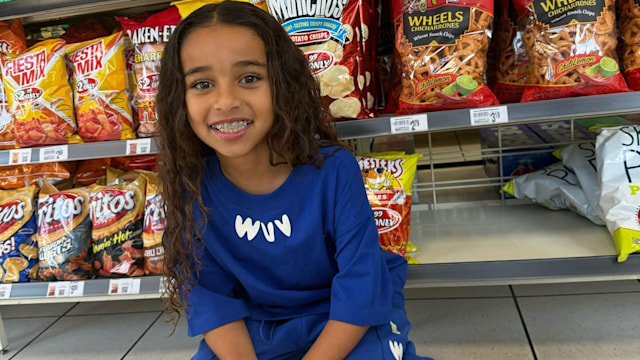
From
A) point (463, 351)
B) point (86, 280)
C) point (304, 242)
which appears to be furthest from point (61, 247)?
point (463, 351)

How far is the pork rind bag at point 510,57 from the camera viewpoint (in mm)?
1592

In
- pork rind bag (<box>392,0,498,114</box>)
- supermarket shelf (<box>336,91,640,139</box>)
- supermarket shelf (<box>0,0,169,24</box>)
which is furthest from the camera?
supermarket shelf (<box>0,0,169,24</box>)

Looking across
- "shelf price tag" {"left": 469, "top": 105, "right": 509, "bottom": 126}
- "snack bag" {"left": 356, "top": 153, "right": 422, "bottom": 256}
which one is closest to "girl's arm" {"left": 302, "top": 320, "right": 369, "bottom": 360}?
"snack bag" {"left": 356, "top": 153, "right": 422, "bottom": 256}

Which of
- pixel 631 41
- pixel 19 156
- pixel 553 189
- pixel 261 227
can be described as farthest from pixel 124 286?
pixel 631 41

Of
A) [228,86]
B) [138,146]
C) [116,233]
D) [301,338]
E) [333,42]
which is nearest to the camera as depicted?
[228,86]

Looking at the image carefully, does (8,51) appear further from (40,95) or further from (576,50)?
(576,50)

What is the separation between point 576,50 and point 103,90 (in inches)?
55.1

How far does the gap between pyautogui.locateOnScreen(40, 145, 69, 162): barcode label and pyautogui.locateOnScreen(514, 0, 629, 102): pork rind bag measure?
1382 millimetres

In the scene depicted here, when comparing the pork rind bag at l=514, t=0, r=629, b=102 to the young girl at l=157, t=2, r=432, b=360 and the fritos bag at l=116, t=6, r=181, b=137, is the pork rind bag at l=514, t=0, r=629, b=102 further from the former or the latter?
the fritos bag at l=116, t=6, r=181, b=137

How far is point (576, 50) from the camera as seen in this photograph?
1418 millimetres

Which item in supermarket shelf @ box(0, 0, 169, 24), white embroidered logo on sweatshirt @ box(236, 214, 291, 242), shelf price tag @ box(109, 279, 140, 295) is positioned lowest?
shelf price tag @ box(109, 279, 140, 295)

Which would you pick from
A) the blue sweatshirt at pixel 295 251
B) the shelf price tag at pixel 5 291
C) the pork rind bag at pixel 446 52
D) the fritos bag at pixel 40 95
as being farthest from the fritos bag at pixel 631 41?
the shelf price tag at pixel 5 291

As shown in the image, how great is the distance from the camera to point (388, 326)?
1.14m

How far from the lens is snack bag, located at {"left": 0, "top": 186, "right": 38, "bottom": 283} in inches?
69.6
